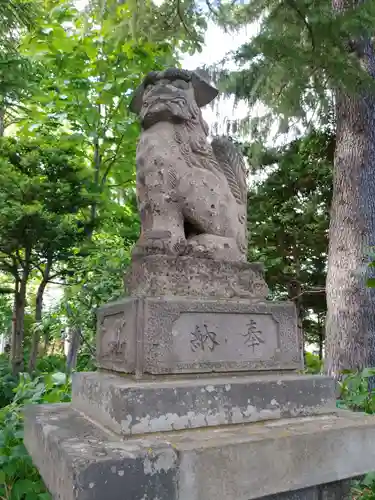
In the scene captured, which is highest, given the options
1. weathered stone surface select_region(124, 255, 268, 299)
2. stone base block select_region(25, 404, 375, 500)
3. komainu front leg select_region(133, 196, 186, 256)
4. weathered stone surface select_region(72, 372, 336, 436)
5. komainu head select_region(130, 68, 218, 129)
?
komainu head select_region(130, 68, 218, 129)

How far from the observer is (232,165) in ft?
10.1

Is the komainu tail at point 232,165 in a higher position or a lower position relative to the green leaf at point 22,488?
higher

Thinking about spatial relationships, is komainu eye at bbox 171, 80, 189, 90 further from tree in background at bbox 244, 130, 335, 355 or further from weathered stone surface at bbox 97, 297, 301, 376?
tree in background at bbox 244, 130, 335, 355

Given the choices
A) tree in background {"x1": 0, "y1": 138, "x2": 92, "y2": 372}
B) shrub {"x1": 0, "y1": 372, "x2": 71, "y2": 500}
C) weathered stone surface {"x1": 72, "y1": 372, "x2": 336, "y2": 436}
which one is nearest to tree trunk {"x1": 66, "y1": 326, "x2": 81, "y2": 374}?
tree in background {"x1": 0, "y1": 138, "x2": 92, "y2": 372}

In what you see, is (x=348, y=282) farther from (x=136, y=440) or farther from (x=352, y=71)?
(x=136, y=440)

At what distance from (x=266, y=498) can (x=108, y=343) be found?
4.01ft

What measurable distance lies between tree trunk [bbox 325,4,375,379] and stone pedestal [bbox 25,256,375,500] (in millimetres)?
3191

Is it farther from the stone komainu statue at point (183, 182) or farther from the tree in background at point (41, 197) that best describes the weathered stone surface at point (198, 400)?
the tree in background at point (41, 197)

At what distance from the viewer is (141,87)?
10.1 feet

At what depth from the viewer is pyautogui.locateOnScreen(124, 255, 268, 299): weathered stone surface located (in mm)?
2377

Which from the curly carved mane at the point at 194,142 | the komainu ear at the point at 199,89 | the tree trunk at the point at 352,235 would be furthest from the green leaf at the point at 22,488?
the tree trunk at the point at 352,235

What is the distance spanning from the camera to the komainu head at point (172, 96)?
2.80 metres

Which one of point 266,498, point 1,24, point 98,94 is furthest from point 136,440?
point 98,94

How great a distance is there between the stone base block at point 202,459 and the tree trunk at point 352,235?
3.28 metres
